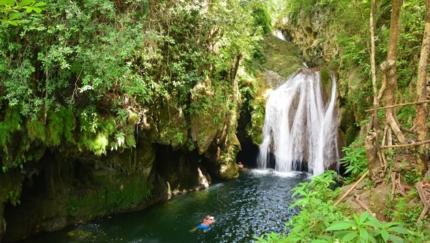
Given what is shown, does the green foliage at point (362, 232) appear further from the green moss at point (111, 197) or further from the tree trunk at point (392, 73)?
the green moss at point (111, 197)

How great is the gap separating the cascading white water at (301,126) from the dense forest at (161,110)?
1.05 meters

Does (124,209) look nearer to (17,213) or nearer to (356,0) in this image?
(17,213)

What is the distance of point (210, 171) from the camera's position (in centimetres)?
1405

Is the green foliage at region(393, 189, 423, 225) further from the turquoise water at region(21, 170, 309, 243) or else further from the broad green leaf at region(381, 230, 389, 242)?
the turquoise water at region(21, 170, 309, 243)

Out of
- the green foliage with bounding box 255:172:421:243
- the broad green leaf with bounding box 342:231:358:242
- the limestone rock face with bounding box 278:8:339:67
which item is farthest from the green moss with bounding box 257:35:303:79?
the broad green leaf with bounding box 342:231:358:242

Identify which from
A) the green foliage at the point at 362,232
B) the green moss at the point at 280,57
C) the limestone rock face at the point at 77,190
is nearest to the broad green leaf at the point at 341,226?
the green foliage at the point at 362,232

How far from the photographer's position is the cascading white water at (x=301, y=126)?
1373 cm

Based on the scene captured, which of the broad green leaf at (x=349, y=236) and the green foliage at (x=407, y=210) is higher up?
the broad green leaf at (x=349, y=236)

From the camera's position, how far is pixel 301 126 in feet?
48.1

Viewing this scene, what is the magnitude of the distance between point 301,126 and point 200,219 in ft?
25.6

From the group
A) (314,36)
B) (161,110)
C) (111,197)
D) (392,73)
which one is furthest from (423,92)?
(314,36)

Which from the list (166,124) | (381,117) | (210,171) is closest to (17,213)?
(166,124)

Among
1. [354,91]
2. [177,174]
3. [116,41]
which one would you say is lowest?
[177,174]

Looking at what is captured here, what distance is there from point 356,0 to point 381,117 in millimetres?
5515
